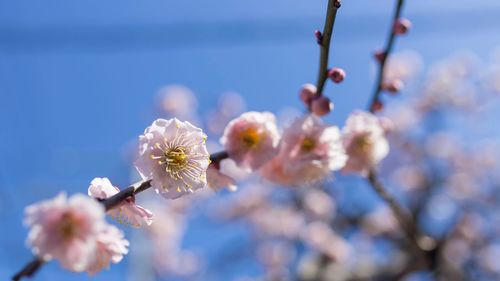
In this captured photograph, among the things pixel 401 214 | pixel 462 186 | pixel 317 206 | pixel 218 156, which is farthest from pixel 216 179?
pixel 462 186

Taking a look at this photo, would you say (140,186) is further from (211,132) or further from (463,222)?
(463,222)

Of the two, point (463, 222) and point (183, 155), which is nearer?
point (183, 155)

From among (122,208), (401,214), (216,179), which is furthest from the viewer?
(401,214)

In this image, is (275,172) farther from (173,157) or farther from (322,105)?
(173,157)

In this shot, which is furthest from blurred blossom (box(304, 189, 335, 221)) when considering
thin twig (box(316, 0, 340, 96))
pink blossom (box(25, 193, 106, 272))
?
pink blossom (box(25, 193, 106, 272))

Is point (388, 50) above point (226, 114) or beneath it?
beneath

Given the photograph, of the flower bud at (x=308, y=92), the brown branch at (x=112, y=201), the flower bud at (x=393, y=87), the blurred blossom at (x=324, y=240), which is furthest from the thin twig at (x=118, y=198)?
the blurred blossom at (x=324, y=240)

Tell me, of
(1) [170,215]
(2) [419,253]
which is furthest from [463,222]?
(1) [170,215]

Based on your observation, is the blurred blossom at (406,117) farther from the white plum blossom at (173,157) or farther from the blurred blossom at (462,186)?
the white plum blossom at (173,157)
